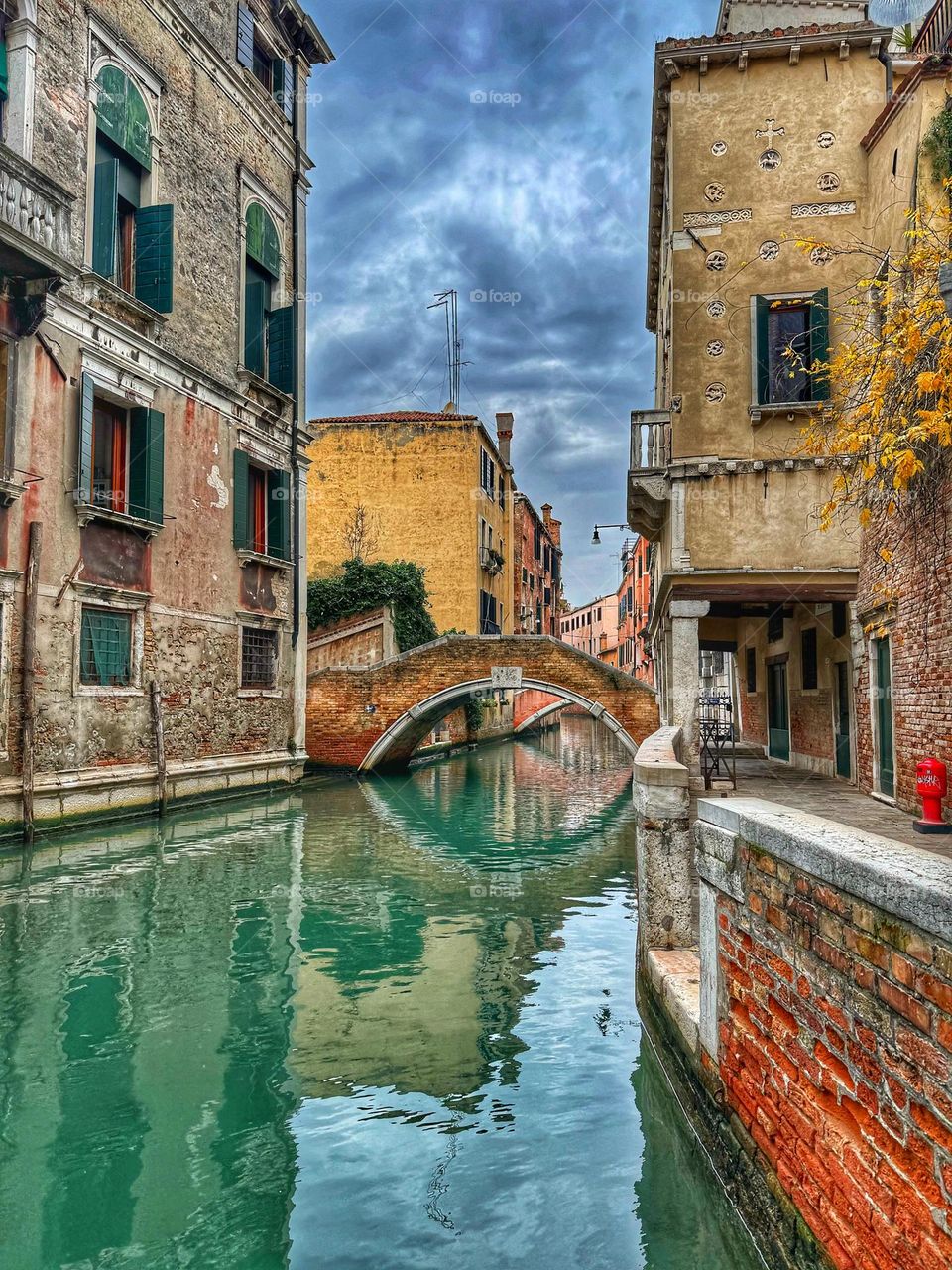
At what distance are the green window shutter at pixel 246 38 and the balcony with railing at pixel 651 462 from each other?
926cm

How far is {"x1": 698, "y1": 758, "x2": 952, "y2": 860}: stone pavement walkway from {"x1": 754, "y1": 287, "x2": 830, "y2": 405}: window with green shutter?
4043 millimetres

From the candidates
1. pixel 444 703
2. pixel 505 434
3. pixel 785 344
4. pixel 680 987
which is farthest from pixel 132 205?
pixel 505 434

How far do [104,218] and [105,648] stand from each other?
16.9ft

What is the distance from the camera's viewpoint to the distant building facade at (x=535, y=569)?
120 ft

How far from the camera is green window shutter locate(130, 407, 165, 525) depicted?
1180cm

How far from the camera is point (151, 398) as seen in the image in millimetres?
12016

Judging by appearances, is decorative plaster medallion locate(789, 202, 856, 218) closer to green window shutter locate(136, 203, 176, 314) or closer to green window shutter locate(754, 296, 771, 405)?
green window shutter locate(754, 296, 771, 405)

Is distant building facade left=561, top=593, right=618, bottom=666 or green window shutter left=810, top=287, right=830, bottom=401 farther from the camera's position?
distant building facade left=561, top=593, right=618, bottom=666

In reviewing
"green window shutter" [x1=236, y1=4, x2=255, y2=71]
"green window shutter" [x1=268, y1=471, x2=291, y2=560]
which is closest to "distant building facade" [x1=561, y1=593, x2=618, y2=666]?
"green window shutter" [x1=268, y1=471, x2=291, y2=560]

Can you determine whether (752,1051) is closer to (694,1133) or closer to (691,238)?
(694,1133)

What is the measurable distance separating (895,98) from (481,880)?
8.29m

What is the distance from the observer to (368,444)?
2636 centimetres

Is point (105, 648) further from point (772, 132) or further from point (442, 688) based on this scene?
point (772, 132)

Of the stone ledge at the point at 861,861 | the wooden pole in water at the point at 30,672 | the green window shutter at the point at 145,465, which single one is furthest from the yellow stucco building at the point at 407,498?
the stone ledge at the point at 861,861
